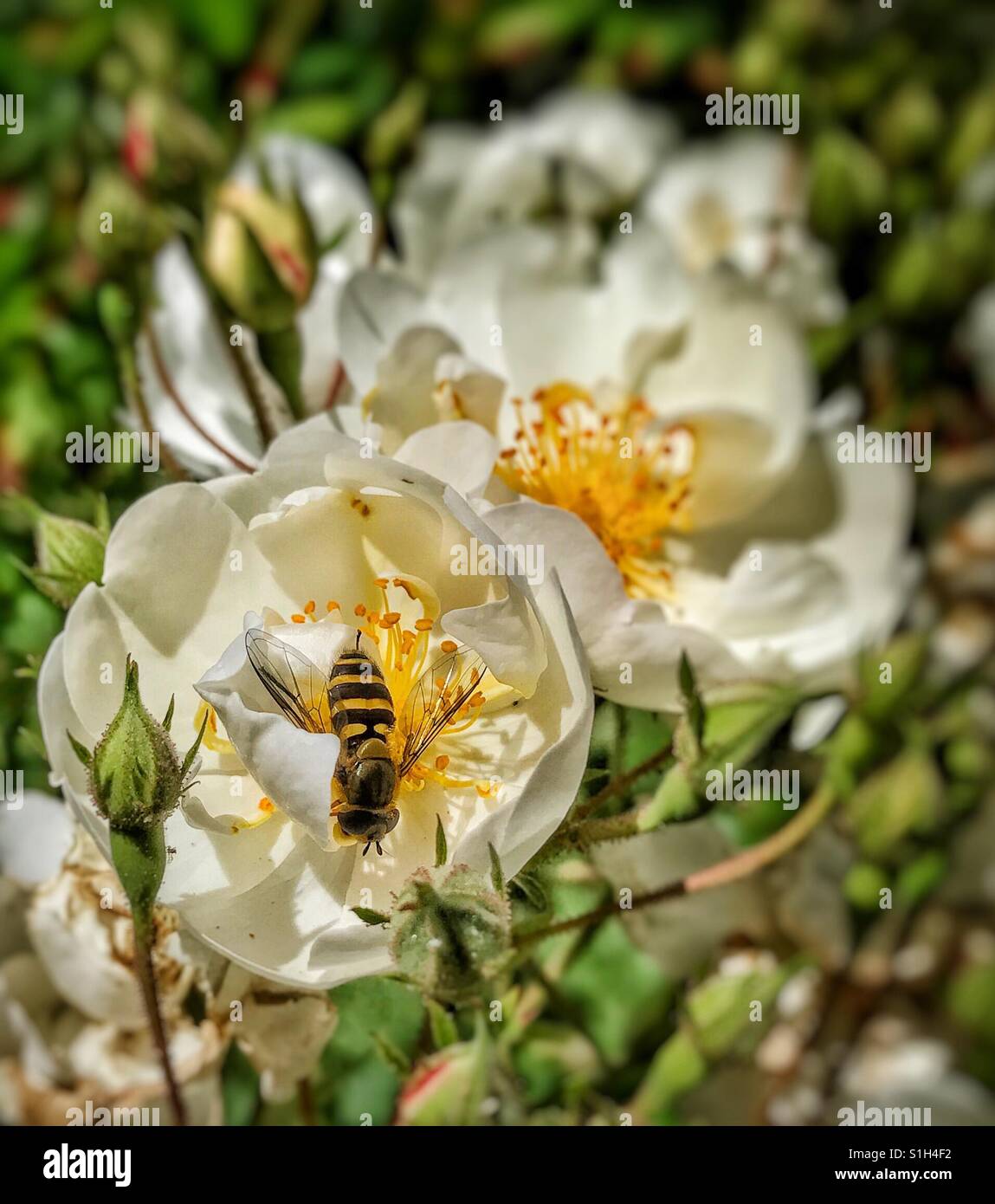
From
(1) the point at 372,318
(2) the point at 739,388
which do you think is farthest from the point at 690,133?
(1) the point at 372,318

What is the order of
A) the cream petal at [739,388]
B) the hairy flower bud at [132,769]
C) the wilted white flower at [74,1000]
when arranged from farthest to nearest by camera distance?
the cream petal at [739,388]
the wilted white flower at [74,1000]
the hairy flower bud at [132,769]

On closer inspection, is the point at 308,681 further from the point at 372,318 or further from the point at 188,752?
the point at 372,318

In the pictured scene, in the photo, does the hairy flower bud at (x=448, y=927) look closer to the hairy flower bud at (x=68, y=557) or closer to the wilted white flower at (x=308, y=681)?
the wilted white flower at (x=308, y=681)

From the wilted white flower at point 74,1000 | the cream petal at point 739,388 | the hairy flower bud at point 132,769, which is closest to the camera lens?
the hairy flower bud at point 132,769

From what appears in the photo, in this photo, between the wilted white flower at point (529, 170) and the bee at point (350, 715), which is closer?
the bee at point (350, 715)

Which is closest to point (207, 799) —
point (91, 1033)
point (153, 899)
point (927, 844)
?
point (153, 899)

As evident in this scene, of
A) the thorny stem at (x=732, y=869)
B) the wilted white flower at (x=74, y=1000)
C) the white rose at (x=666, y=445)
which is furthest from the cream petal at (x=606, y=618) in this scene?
the wilted white flower at (x=74, y=1000)

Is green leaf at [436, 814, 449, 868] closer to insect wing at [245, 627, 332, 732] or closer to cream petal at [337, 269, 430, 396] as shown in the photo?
insect wing at [245, 627, 332, 732]

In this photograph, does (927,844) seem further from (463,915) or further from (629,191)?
(629,191)
